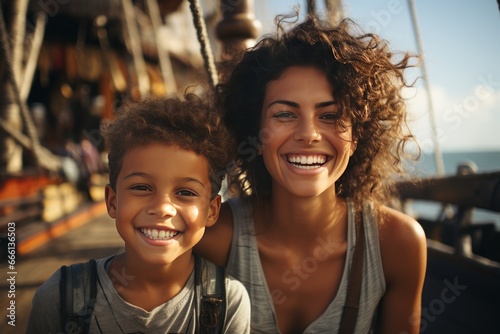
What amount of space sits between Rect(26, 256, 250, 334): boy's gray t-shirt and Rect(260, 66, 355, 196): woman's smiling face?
19.4 inches

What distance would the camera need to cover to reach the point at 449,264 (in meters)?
2.12

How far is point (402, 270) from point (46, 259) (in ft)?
10.9

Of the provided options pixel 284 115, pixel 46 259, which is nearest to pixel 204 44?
pixel 284 115

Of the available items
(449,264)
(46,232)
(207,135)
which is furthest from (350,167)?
(46,232)

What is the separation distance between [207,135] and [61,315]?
0.80 metres

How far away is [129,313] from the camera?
1.28 m

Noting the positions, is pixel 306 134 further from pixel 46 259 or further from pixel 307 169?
pixel 46 259

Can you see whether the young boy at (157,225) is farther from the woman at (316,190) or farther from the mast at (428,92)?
the mast at (428,92)

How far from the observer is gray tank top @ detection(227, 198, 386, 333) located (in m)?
1.49

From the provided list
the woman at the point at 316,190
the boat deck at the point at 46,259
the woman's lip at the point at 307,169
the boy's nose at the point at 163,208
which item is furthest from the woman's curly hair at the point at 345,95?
the boat deck at the point at 46,259

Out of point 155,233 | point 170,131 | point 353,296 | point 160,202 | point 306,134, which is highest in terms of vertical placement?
point 170,131

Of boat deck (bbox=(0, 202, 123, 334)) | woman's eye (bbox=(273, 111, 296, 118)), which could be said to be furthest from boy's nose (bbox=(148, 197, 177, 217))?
boat deck (bbox=(0, 202, 123, 334))

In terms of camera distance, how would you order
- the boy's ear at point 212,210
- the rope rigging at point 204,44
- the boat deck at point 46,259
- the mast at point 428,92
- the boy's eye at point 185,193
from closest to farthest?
the boy's eye at point 185,193 < the boy's ear at point 212,210 < the rope rigging at point 204,44 < the boat deck at point 46,259 < the mast at point 428,92

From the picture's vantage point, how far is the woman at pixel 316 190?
1467 mm
